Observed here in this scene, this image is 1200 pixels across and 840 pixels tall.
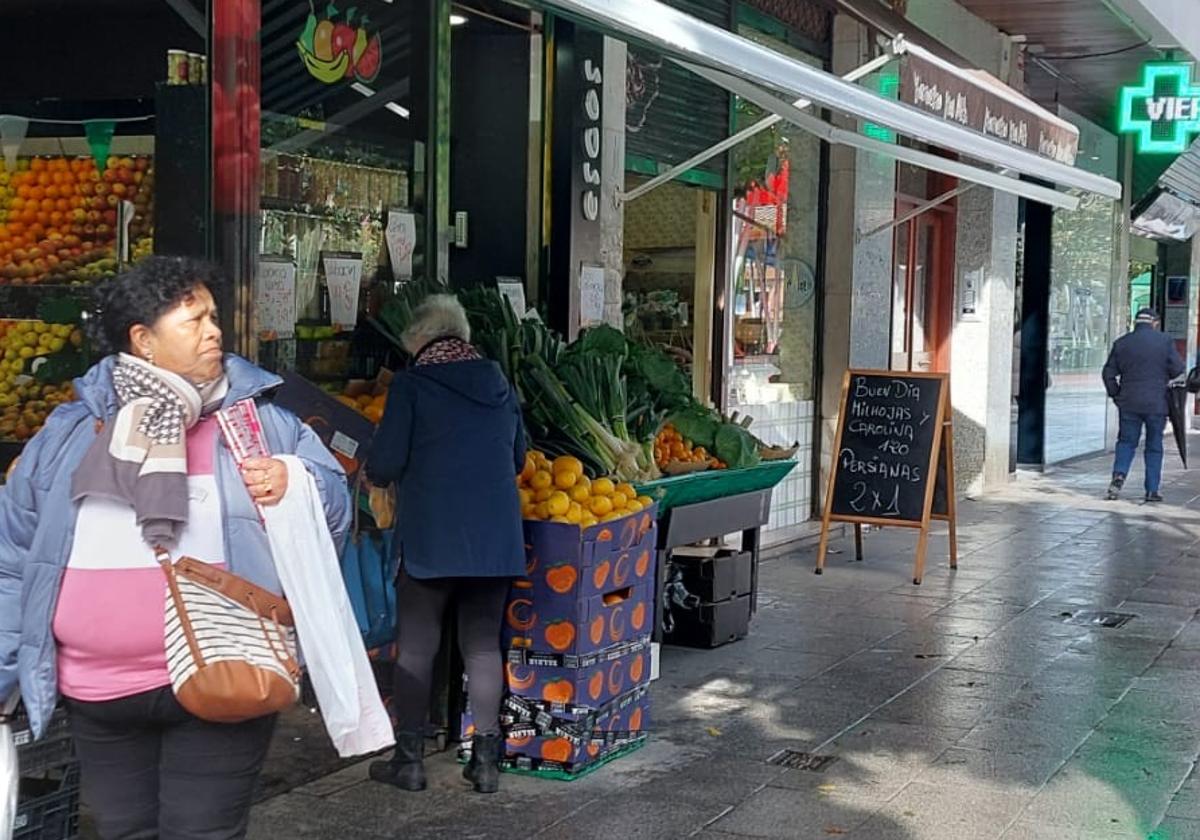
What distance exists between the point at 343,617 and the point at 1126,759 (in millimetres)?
3863

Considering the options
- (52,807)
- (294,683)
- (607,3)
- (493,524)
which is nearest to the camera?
(294,683)

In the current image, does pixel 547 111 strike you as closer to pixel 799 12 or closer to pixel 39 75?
pixel 39 75

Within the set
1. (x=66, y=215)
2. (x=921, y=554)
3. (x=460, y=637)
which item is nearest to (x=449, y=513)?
(x=460, y=637)

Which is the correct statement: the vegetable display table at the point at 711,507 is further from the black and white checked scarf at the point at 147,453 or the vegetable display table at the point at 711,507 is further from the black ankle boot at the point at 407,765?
the black and white checked scarf at the point at 147,453

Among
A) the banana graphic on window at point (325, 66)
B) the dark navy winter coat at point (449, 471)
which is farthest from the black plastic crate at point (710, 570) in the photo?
the banana graphic on window at point (325, 66)

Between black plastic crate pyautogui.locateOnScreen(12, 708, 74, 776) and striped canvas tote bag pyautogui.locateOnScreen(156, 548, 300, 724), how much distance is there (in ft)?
3.72

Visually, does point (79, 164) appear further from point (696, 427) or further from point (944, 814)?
point (944, 814)

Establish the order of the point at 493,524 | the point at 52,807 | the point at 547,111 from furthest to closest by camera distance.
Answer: the point at 547,111, the point at 493,524, the point at 52,807

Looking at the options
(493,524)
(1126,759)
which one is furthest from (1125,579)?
(493,524)

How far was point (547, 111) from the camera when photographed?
317 inches

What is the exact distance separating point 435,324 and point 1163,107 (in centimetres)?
1384

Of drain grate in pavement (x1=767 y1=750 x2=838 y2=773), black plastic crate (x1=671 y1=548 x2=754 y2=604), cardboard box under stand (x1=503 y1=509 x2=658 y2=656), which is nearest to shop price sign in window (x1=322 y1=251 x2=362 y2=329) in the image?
cardboard box under stand (x1=503 y1=509 x2=658 y2=656)

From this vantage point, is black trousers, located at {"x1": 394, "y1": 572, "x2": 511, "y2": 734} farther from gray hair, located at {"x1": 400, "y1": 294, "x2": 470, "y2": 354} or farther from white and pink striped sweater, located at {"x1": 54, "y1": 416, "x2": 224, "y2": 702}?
white and pink striped sweater, located at {"x1": 54, "y1": 416, "x2": 224, "y2": 702}

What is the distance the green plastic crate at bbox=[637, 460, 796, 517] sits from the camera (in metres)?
6.75
